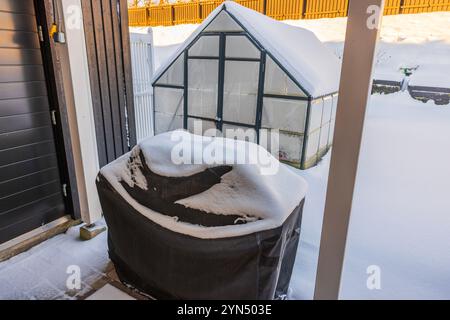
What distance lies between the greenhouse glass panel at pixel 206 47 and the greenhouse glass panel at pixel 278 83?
0.94 meters

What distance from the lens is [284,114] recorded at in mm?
4305

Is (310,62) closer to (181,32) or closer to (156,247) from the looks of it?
(181,32)

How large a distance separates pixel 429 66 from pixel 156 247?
362cm

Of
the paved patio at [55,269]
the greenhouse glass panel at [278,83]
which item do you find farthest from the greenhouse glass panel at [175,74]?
the paved patio at [55,269]

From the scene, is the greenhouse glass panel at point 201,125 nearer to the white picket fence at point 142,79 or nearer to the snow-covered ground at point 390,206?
the white picket fence at point 142,79

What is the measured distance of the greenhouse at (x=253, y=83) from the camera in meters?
4.14

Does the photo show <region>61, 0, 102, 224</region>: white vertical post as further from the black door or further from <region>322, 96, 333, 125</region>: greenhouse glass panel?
<region>322, 96, 333, 125</region>: greenhouse glass panel

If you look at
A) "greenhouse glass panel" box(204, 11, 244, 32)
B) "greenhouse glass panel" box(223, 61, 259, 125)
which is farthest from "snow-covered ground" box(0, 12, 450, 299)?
"greenhouse glass panel" box(223, 61, 259, 125)

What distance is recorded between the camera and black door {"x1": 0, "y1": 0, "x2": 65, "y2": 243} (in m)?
2.00

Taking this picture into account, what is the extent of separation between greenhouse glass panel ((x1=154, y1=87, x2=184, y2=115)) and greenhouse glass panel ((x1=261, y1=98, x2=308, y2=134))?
1677 millimetres

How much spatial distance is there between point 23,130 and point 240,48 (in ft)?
10.6

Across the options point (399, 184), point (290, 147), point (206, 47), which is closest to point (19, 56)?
point (206, 47)

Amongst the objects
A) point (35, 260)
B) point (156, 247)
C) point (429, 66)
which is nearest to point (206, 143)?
point (156, 247)

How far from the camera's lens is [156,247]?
151 centimetres
